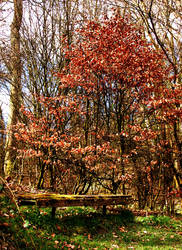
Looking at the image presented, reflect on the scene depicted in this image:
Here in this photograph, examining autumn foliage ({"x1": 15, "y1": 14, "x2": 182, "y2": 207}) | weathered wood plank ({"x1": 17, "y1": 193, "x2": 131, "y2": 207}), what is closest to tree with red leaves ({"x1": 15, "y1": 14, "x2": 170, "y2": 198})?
autumn foliage ({"x1": 15, "y1": 14, "x2": 182, "y2": 207})

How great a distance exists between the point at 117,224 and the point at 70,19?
8246 millimetres

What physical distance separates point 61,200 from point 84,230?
2.82ft

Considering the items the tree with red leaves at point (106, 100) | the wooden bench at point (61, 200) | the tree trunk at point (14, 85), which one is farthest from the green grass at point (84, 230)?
the tree trunk at point (14, 85)

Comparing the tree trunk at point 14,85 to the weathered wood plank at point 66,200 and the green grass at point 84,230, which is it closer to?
the green grass at point 84,230

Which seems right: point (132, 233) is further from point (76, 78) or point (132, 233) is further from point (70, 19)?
point (70, 19)

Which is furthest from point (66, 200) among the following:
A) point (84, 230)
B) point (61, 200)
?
point (84, 230)

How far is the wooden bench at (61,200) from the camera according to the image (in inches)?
184

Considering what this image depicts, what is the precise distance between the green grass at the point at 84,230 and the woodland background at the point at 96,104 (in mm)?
1568

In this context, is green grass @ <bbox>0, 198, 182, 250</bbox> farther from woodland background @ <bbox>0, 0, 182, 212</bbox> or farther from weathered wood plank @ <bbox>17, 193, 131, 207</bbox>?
woodland background @ <bbox>0, 0, 182, 212</bbox>

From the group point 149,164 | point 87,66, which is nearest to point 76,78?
point 87,66

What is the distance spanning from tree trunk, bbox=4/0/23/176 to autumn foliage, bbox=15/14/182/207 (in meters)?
0.88

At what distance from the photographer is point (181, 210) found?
961 centimetres

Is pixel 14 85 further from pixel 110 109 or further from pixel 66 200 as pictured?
pixel 66 200

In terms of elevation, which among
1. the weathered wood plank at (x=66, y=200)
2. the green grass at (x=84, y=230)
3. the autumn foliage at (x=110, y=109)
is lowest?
the green grass at (x=84, y=230)
